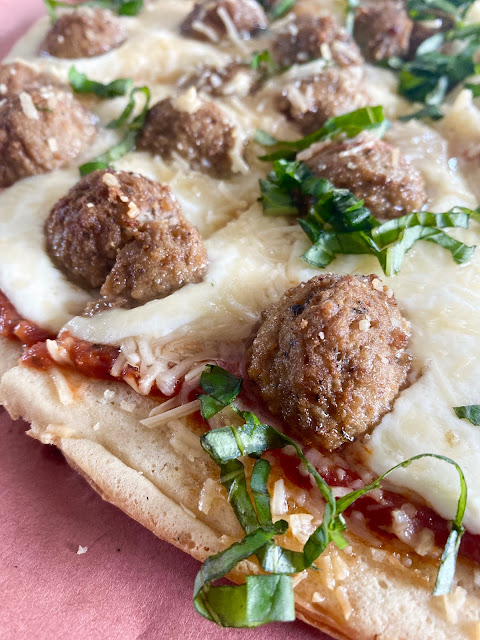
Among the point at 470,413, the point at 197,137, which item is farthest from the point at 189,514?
the point at 197,137

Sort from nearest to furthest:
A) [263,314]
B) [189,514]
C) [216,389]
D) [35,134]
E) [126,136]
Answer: [189,514] → [216,389] → [263,314] → [35,134] → [126,136]

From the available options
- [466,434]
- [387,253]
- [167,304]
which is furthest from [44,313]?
[466,434]

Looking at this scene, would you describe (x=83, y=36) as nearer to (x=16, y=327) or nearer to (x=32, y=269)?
(x=32, y=269)

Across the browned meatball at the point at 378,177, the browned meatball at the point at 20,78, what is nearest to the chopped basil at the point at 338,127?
the browned meatball at the point at 378,177

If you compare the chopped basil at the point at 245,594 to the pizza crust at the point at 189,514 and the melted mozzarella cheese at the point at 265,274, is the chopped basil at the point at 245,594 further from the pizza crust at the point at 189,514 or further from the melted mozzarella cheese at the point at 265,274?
the melted mozzarella cheese at the point at 265,274

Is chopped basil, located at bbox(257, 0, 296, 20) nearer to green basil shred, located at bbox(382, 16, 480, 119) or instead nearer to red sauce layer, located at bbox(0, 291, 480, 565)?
green basil shred, located at bbox(382, 16, 480, 119)

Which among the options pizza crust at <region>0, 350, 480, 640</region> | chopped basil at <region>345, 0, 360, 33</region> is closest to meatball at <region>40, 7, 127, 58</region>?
chopped basil at <region>345, 0, 360, 33</region>

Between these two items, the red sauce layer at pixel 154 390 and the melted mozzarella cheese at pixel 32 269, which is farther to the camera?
the melted mozzarella cheese at pixel 32 269
